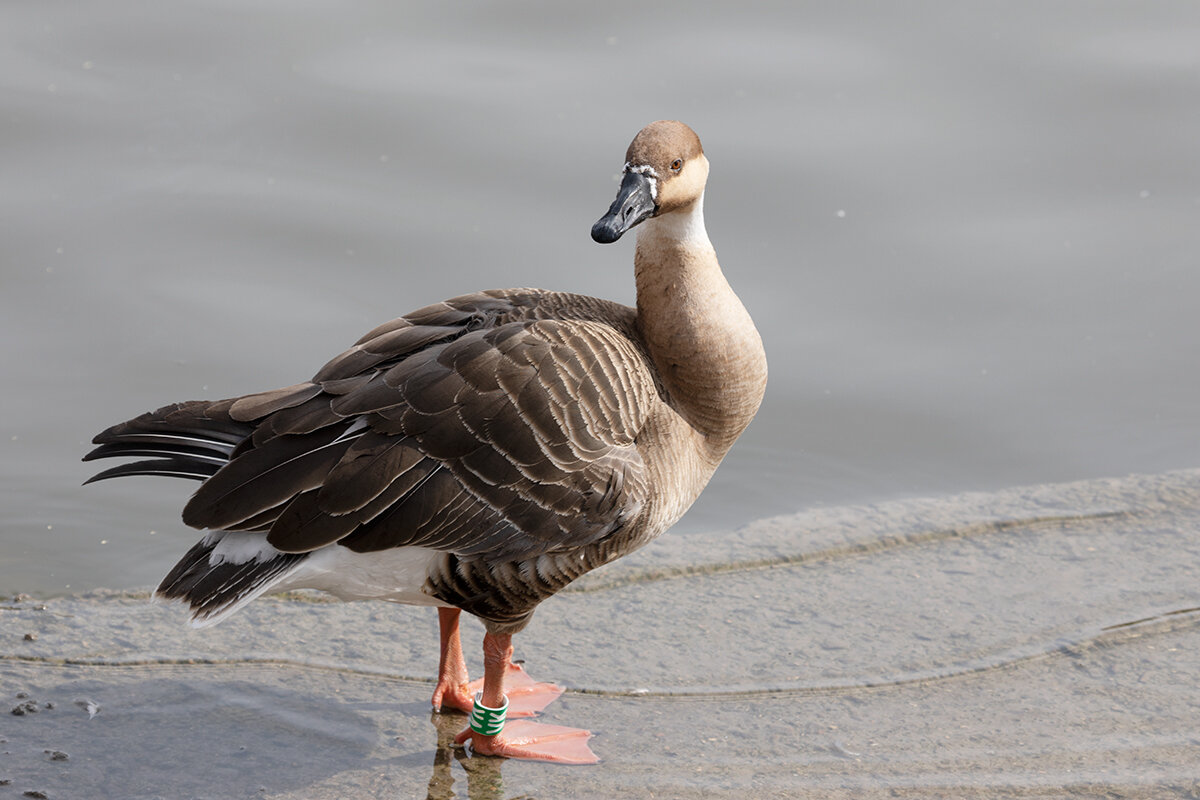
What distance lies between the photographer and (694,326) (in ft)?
15.9

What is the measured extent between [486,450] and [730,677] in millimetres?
1462

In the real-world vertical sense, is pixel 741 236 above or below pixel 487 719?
above

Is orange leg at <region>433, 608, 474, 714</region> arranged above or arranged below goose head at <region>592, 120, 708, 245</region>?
below

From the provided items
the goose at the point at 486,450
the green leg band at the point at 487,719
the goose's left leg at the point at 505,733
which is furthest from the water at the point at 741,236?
the goose at the point at 486,450

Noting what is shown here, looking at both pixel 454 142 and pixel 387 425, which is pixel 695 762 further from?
pixel 454 142

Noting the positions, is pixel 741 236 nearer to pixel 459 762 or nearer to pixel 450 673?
pixel 450 673

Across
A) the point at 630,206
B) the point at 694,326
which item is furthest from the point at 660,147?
the point at 694,326

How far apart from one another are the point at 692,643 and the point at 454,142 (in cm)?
434

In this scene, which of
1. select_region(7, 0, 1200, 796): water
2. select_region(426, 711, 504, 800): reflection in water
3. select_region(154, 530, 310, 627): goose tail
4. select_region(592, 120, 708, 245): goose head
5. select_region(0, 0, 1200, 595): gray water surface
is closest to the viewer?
select_region(154, 530, 310, 627): goose tail

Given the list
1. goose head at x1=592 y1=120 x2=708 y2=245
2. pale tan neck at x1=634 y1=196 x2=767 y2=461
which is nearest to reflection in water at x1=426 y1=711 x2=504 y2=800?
pale tan neck at x1=634 y1=196 x2=767 y2=461

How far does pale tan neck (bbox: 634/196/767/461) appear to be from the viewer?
16.0 feet

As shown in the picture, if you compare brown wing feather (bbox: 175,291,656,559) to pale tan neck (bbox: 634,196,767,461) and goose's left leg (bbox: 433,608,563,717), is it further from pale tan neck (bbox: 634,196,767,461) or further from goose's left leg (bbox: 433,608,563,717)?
goose's left leg (bbox: 433,608,563,717)

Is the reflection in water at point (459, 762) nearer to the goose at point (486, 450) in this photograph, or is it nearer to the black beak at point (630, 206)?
the goose at point (486, 450)

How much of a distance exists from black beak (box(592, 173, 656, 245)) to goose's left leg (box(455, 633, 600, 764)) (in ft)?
4.98
